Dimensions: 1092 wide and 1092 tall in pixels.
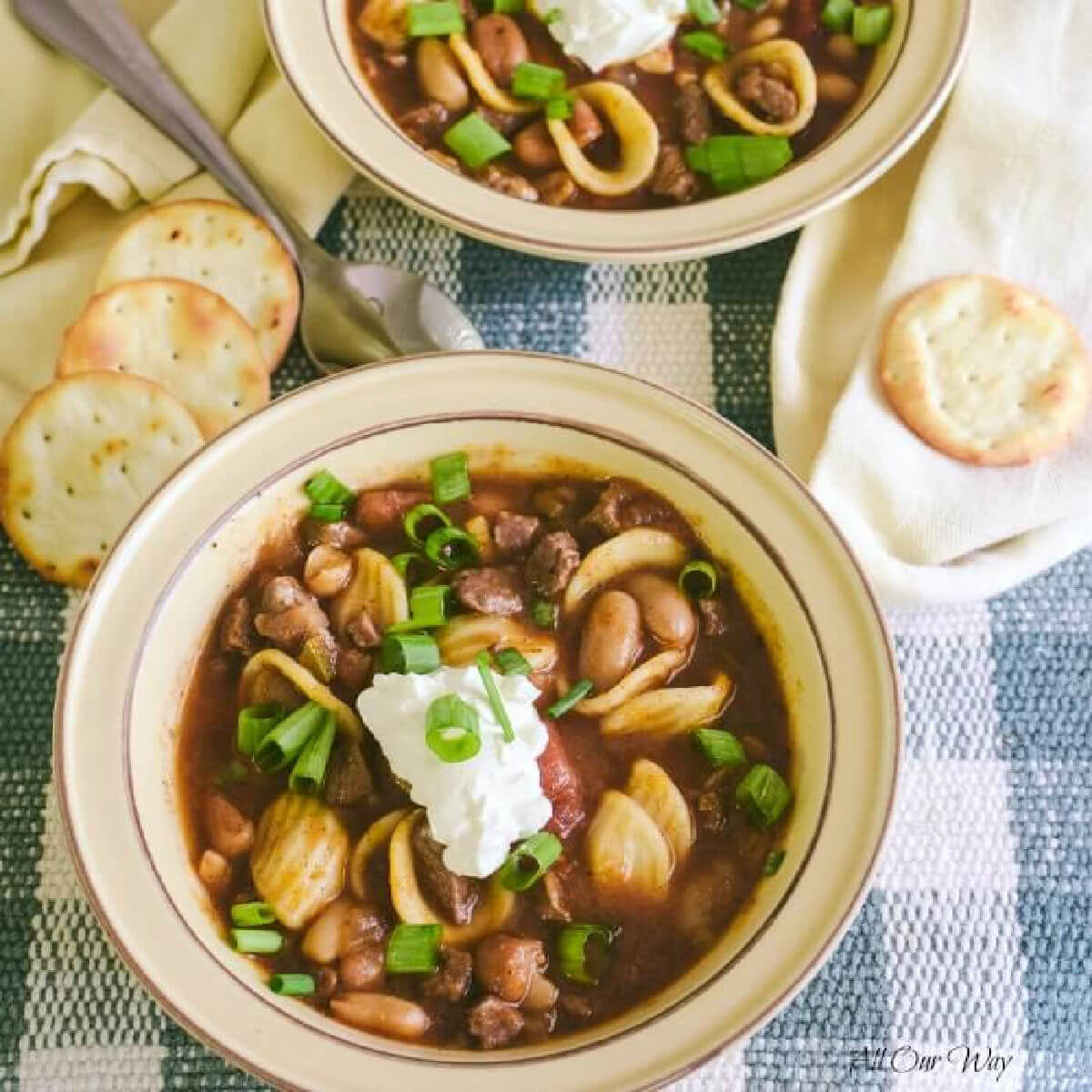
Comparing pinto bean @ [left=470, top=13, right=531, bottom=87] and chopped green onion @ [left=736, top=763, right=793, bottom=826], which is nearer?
chopped green onion @ [left=736, top=763, right=793, bottom=826]

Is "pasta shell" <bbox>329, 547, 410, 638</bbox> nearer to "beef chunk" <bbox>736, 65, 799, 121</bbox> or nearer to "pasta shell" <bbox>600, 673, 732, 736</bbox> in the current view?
"pasta shell" <bbox>600, 673, 732, 736</bbox>

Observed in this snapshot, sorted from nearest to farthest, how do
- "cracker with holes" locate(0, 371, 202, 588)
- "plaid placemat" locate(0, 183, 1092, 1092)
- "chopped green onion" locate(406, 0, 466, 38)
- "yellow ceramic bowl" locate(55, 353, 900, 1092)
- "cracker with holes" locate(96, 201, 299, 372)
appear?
1. "yellow ceramic bowl" locate(55, 353, 900, 1092)
2. "plaid placemat" locate(0, 183, 1092, 1092)
3. "cracker with holes" locate(0, 371, 202, 588)
4. "cracker with holes" locate(96, 201, 299, 372)
5. "chopped green onion" locate(406, 0, 466, 38)

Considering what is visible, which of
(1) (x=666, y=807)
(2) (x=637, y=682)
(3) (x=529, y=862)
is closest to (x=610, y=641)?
(2) (x=637, y=682)

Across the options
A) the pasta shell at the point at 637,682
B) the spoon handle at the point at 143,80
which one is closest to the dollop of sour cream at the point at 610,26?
the spoon handle at the point at 143,80

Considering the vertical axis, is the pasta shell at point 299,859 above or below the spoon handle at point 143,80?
below

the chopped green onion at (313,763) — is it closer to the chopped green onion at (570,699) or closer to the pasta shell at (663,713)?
the chopped green onion at (570,699)

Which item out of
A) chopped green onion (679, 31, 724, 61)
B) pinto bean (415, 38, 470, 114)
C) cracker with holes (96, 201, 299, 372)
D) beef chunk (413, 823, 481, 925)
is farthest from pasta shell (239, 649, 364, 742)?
chopped green onion (679, 31, 724, 61)
